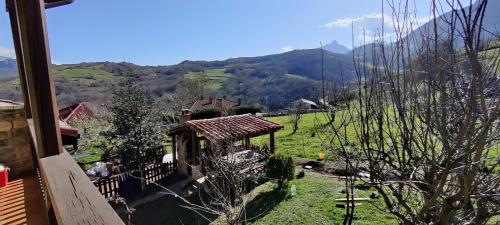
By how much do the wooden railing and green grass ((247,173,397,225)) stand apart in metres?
7.78

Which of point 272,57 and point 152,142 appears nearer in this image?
point 152,142

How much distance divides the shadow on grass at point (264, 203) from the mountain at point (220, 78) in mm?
39361

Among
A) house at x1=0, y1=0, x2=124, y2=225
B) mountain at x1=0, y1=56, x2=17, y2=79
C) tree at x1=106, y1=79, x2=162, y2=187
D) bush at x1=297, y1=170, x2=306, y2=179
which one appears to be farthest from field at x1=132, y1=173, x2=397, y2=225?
house at x1=0, y1=0, x2=124, y2=225

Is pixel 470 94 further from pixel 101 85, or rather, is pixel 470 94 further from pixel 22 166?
pixel 101 85

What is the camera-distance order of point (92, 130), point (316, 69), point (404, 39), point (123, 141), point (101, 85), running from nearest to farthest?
point (404, 39) < point (123, 141) < point (92, 130) < point (101, 85) < point (316, 69)

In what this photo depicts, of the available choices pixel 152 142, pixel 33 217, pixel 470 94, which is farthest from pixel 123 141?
pixel 470 94

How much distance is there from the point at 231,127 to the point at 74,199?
12.0 meters

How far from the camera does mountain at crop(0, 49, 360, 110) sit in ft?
198

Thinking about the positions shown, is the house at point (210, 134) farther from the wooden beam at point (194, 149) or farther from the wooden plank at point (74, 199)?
the wooden plank at point (74, 199)

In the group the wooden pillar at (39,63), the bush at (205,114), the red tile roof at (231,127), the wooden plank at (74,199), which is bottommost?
the bush at (205,114)

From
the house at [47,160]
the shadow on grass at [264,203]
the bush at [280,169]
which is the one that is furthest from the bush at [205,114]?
the house at [47,160]

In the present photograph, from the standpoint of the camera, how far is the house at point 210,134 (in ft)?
40.5

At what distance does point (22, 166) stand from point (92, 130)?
56.0 ft

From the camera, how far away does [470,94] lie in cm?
212
